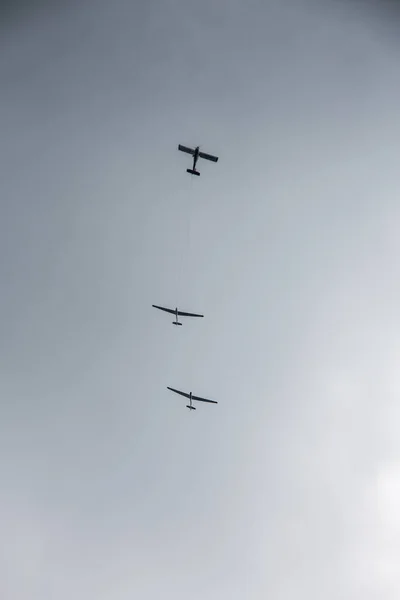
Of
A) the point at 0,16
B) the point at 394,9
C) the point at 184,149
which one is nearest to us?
the point at 184,149

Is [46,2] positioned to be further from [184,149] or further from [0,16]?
[184,149]

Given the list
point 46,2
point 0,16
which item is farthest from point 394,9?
point 0,16

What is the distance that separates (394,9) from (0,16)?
80.5 metres

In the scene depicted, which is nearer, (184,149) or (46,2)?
(184,149)

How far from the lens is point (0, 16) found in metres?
81.3

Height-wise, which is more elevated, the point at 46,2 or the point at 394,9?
the point at 46,2

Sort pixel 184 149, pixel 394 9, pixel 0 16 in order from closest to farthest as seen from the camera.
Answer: pixel 184 149 < pixel 394 9 < pixel 0 16

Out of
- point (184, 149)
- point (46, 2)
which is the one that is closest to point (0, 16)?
point (46, 2)

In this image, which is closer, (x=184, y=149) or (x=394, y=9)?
(x=184, y=149)

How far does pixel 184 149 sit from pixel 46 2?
7102 cm

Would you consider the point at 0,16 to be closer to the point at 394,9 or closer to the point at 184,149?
the point at 184,149

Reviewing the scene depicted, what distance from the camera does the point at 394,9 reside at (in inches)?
2430

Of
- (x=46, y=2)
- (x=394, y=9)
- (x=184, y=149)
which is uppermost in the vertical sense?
(x=46, y=2)

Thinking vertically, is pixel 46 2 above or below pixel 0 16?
above
